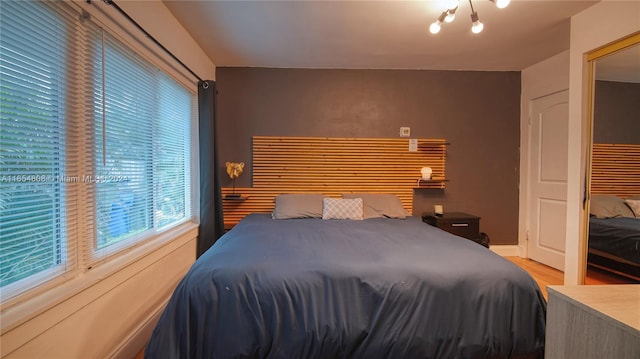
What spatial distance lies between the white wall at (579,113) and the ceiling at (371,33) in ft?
0.44

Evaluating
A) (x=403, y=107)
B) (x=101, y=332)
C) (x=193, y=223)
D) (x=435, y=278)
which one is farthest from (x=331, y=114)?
(x=101, y=332)

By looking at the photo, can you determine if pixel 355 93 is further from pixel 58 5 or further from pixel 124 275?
pixel 124 275

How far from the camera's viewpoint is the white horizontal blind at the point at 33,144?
1.01 m

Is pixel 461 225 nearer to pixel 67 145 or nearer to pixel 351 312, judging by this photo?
pixel 351 312

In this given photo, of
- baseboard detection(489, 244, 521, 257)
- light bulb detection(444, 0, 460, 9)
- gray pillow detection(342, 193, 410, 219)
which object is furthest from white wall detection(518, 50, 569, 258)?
light bulb detection(444, 0, 460, 9)

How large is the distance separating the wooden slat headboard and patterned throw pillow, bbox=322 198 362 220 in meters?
0.41

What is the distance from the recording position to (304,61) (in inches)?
120

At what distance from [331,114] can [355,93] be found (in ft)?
1.38

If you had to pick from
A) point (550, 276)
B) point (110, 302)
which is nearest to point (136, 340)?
point (110, 302)

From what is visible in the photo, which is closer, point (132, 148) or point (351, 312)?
point (351, 312)

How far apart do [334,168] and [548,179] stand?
2.66 metres

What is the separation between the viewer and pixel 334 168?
329 cm

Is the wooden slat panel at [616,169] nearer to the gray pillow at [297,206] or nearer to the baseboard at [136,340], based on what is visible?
the gray pillow at [297,206]

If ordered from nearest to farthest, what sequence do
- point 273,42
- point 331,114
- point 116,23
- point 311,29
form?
point 116,23, point 311,29, point 273,42, point 331,114
